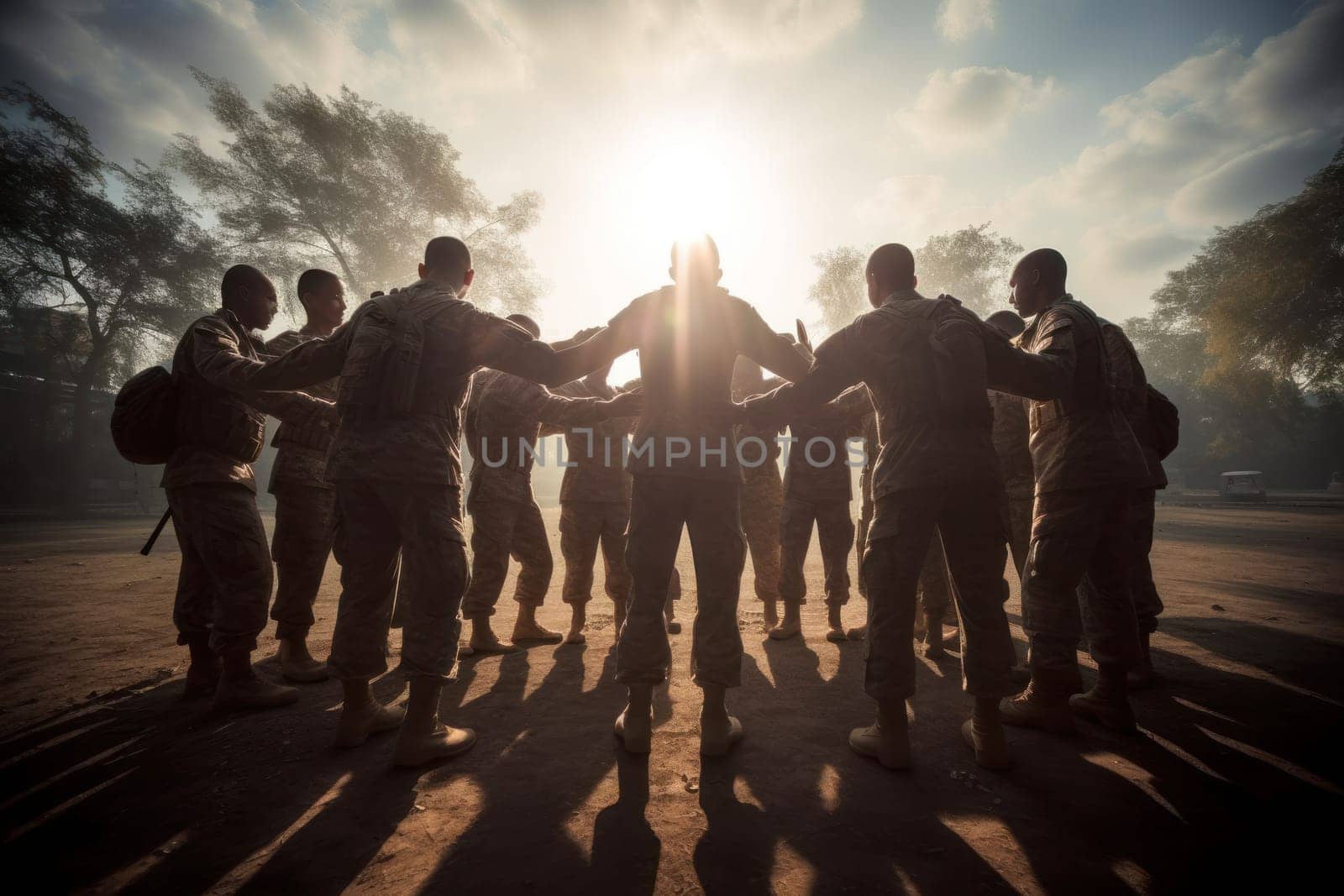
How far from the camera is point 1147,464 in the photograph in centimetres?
314

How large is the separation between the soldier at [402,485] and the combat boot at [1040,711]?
288 cm

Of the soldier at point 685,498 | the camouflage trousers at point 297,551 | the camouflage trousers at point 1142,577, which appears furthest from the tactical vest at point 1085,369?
the camouflage trousers at point 297,551

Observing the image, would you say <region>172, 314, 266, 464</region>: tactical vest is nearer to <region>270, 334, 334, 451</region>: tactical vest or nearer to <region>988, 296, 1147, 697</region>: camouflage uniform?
<region>270, 334, 334, 451</region>: tactical vest

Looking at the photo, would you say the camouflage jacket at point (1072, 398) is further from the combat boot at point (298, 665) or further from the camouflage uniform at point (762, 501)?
the combat boot at point (298, 665)

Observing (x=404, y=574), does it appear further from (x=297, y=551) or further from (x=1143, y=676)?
(x=1143, y=676)

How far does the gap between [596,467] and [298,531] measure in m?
2.28

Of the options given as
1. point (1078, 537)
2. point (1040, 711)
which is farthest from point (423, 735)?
point (1078, 537)

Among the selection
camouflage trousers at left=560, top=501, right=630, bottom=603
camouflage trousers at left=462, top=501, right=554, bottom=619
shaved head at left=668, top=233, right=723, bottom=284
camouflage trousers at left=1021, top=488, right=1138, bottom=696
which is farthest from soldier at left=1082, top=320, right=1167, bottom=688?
camouflage trousers at left=462, top=501, right=554, bottom=619

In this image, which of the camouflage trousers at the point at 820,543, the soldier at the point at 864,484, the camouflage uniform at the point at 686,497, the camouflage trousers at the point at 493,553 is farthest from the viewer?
the camouflage trousers at the point at 820,543

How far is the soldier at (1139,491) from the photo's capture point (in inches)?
116

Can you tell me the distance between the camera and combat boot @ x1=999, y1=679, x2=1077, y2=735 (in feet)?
8.63

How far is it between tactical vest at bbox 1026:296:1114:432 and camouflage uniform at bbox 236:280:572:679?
313cm

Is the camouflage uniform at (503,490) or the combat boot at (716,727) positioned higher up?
the camouflage uniform at (503,490)

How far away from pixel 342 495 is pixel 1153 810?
3.70m
